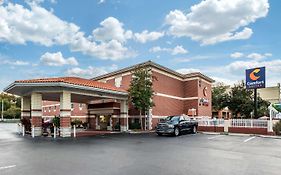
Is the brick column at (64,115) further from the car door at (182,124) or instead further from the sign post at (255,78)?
the sign post at (255,78)

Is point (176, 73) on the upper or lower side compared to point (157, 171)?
upper

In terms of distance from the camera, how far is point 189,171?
8508 millimetres

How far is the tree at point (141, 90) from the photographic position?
86.7 ft

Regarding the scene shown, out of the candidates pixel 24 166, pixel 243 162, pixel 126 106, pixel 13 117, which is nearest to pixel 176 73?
pixel 126 106

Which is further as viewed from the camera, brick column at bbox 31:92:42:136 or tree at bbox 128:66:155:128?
tree at bbox 128:66:155:128

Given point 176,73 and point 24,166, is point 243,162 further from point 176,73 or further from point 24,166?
point 176,73

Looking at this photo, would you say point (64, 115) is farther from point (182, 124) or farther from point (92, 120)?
point (92, 120)

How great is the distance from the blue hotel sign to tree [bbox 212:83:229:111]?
17533 millimetres

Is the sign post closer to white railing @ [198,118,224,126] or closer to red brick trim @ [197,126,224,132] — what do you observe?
white railing @ [198,118,224,126]

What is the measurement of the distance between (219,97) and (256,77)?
2024 centimetres

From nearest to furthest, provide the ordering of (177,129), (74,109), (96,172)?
(96,172)
(177,129)
(74,109)

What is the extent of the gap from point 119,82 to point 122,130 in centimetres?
806

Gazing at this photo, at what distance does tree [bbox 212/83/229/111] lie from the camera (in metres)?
43.3

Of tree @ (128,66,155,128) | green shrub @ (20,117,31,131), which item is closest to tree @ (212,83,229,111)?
tree @ (128,66,155,128)
